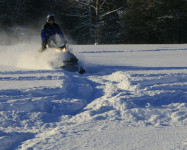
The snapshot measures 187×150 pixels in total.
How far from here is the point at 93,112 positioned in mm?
4777

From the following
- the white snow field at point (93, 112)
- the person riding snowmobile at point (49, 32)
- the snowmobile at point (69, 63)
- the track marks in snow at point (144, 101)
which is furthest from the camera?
the person riding snowmobile at point (49, 32)

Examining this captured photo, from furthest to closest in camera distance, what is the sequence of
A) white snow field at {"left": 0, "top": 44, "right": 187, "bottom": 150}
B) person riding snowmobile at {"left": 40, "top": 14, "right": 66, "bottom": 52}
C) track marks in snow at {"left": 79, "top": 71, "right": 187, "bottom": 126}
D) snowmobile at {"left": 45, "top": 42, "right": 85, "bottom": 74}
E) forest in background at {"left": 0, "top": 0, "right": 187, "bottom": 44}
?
forest in background at {"left": 0, "top": 0, "right": 187, "bottom": 44} → person riding snowmobile at {"left": 40, "top": 14, "right": 66, "bottom": 52} → snowmobile at {"left": 45, "top": 42, "right": 85, "bottom": 74} → track marks in snow at {"left": 79, "top": 71, "right": 187, "bottom": 126} → white snow field at {"left": 0, "top": 44, "right": 187, "bottom": 150}

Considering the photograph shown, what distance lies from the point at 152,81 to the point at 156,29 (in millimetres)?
21565

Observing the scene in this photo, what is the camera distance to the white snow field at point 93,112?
140 inches

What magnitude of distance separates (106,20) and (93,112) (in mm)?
27414


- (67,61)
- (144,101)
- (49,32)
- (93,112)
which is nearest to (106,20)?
(49,32)

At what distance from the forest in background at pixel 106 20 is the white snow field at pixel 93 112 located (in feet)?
69.3

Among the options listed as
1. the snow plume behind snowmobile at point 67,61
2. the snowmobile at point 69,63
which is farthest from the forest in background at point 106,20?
the snowmobile at point 69,63

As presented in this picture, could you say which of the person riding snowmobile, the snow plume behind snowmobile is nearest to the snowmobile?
the snow plume behind snowmobile

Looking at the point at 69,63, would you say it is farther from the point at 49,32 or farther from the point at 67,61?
the point at 49,32

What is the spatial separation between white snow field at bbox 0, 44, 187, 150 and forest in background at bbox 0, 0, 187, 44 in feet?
69.3

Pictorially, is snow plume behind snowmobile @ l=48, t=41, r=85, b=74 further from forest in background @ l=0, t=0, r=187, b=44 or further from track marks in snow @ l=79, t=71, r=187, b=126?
forest in background @ l=0, t=0, r=187, b=44

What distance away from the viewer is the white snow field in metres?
3.56

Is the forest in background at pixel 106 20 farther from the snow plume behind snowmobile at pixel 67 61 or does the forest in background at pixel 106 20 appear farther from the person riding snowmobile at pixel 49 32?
the snow plume behind snowmobile at pixel 67 61
